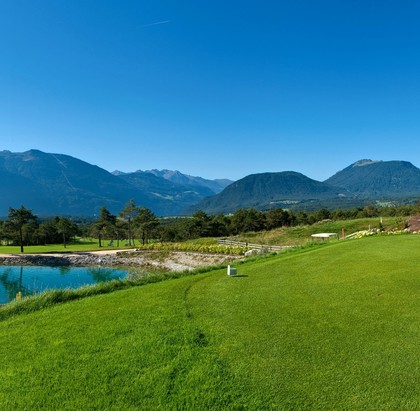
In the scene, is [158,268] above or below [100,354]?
below

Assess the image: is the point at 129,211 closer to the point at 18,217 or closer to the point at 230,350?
the point at 18,217

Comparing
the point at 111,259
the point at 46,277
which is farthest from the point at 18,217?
the point at 46,277

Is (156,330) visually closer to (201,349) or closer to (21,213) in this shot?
(201,349)

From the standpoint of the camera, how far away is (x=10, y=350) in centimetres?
627

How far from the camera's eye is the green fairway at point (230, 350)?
4346 millimetres

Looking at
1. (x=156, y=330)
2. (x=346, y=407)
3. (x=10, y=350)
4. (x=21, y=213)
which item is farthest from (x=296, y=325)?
(x=21, y=213)

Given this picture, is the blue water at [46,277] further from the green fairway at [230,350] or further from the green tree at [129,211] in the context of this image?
the green tree at [129,211]

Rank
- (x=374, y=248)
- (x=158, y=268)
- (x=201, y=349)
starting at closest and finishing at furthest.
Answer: (x=201, y=349), (x=374, y=248), (x=158, y=268)

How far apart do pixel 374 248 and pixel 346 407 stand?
36.1 feet

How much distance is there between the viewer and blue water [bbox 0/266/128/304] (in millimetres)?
26828

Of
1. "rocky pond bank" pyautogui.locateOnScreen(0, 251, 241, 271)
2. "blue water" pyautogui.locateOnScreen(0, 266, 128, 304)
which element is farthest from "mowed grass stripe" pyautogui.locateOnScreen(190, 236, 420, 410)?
"rocky pond bank" pyautogui.locateOnScreen(0, 251, 241, 271)

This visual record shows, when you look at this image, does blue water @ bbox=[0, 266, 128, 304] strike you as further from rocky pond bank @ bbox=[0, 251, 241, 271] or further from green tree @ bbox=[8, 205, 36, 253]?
green tree @ bbox=[8, 205, 36, 253]

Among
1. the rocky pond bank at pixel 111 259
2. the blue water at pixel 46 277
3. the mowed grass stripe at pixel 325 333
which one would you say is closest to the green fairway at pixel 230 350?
the mowed grass stripe at pixel 325 333

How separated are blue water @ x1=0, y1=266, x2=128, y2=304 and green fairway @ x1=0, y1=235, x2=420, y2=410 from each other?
1877 centimetres
